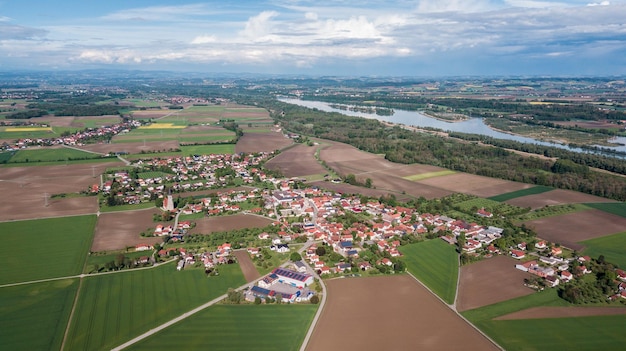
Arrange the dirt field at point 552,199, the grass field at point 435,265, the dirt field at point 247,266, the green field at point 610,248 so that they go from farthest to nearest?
the dirt field at point 552,199 < the green field at point 610,248 < the dirt field at point 247,266 < the grass field at point 435,265

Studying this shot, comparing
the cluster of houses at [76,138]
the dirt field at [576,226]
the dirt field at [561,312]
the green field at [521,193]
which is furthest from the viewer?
the cluster of houses at [76,138]

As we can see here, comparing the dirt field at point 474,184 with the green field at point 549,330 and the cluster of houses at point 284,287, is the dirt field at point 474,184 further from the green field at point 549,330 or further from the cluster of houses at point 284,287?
the cluster of houses at point 284,287

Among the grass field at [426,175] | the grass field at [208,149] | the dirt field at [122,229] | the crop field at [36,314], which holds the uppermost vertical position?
the grass field at [426,175]

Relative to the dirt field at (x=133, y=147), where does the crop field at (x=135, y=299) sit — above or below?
above

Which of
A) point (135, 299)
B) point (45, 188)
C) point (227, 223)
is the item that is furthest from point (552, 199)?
point (45, 188)

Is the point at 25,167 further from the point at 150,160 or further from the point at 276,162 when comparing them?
the point at 276,162

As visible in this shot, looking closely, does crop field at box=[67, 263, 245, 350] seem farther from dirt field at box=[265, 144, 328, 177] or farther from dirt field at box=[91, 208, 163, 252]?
dirt field at box=[265, 144, 328, 177]

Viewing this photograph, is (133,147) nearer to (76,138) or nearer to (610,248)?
(76,138)

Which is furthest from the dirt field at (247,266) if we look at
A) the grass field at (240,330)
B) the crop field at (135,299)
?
the grass field at (240,330)
